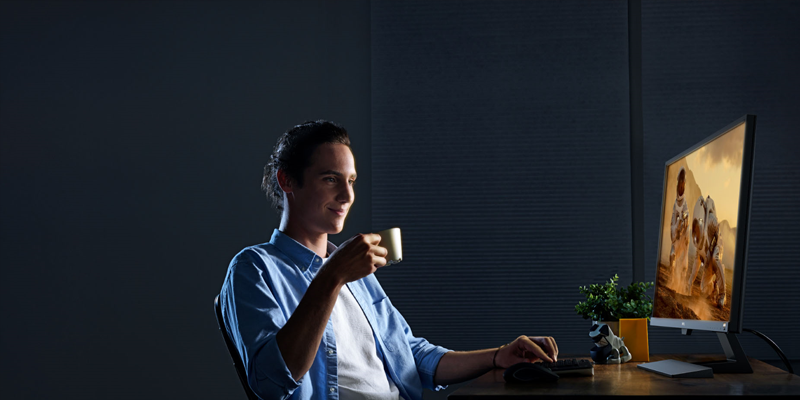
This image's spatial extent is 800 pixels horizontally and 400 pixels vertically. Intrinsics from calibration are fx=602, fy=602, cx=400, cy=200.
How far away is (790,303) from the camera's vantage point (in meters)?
2.55

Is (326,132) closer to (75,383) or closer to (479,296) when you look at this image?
(479,296)

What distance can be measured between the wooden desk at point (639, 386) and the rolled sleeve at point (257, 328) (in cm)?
37

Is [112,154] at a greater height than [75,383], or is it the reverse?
[112,154]

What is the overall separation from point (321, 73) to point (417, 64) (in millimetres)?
458

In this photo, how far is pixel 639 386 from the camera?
1222 millimetres

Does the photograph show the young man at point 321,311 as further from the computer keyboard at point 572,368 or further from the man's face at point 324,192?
the computer keyboard at point 572,368

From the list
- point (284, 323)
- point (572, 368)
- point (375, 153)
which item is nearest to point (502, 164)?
point (375, 153)

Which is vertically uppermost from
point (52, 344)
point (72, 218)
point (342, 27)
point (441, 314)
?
point (342, 27)

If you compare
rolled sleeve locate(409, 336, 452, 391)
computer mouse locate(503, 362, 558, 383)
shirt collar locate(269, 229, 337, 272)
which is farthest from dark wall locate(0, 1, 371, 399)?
computer mouse locate(503, 362, 558, 383)

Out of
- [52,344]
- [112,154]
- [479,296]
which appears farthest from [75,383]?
[479,296]

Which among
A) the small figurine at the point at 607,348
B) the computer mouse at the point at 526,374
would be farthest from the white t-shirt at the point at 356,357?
the small figurine at the point at 607,348

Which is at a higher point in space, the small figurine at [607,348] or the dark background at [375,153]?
the dark background at [375,153]

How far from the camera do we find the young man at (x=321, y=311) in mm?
1277

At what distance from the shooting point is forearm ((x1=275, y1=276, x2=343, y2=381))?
49.6 inches
